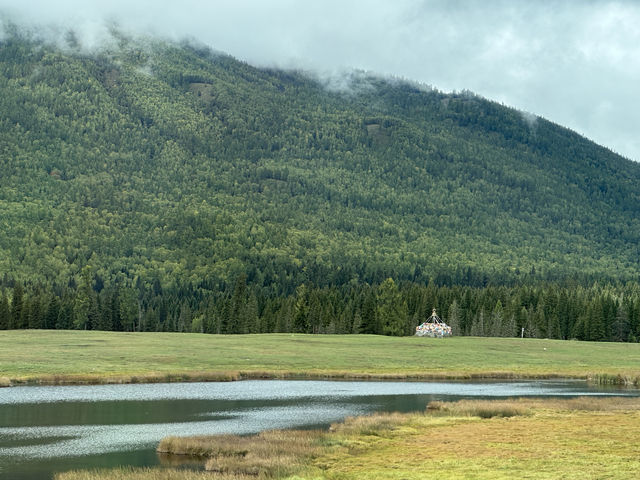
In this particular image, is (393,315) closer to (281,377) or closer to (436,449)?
(281,377)

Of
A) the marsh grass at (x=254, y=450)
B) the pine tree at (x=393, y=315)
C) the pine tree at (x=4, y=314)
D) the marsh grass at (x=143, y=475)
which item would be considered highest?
the pine tree at (x=393, y=315)

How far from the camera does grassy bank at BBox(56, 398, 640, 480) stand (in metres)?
39.1

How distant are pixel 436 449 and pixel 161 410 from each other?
94.3 feet

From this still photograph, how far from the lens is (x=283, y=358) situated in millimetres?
115938

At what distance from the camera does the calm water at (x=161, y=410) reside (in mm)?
48688

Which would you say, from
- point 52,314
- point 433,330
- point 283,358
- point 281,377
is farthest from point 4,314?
point 281,377

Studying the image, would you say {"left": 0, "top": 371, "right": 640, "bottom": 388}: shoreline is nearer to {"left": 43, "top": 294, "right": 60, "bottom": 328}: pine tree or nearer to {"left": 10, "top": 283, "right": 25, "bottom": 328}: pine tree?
{"left": 10, "top": 283, "right": 25, "bottom": 328}: pine tree

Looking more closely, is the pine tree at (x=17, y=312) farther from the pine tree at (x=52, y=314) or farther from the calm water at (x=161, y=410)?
the calm water at (x=161, y=410)

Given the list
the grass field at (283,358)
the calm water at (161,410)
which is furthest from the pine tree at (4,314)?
the calm water at (161,410)

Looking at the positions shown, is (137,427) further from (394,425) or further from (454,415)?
(454,415)

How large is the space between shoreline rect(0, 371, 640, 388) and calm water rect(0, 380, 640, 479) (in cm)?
374

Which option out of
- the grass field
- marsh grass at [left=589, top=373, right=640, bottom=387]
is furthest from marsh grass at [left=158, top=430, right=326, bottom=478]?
marsh grass at [left=589, top=373, right=640, bottom=387]

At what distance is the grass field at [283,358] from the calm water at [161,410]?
691 centimetres

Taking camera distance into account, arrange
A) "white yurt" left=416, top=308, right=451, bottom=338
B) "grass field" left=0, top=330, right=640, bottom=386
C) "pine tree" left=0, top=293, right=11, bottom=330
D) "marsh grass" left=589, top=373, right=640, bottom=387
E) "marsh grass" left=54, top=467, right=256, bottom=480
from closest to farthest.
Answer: "marsh grass" left=54, top=467, right=256, bottom=480 → "grass field" left=0, top=330, right=640, bottom=386 → "marsh grass" left=589, top=373, right=640, bottom=387 → "pine tree" left=0, top=293, right=11, bottom=330 → "white yurt" left=416, top=308, right=451, bottom=338
